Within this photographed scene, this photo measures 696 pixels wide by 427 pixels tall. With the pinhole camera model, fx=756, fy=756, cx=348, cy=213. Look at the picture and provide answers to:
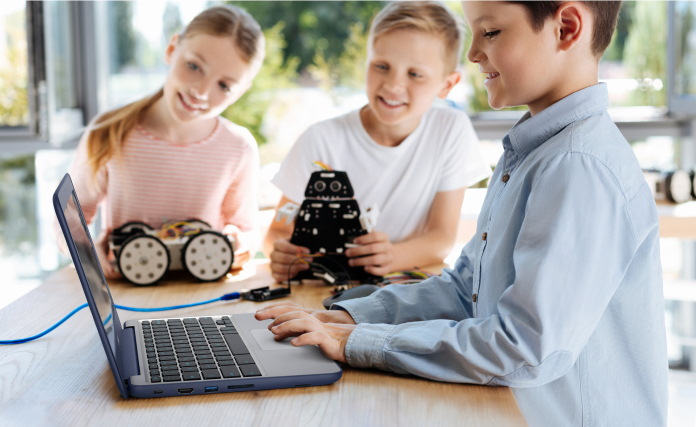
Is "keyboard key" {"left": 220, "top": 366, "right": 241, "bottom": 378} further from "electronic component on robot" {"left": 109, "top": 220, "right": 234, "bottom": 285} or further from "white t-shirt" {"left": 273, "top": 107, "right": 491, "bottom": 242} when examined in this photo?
"white t-shirt" {"left": 273, "top": 107, "right": 491, "bottom": 242}

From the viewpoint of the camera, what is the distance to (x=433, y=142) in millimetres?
1893

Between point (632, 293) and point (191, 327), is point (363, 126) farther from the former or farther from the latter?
point (632, 293)

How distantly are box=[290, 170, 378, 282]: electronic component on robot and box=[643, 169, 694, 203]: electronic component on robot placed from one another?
1434 mm

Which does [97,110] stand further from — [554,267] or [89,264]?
[554,267]

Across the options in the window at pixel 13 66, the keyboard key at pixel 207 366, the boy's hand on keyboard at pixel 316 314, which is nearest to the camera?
the keyboard key at pixel 207 366

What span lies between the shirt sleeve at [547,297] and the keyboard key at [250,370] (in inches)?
5.7

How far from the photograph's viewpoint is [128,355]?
98 centimetres

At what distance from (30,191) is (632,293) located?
3015 mm

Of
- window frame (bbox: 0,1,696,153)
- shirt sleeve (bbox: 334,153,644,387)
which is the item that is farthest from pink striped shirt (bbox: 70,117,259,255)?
window frame (bbox: 0,1,696,153)

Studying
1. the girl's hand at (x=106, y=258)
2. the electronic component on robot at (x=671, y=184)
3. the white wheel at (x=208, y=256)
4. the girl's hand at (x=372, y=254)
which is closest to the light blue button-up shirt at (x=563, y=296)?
the girl's hand at (x=372, y=254)

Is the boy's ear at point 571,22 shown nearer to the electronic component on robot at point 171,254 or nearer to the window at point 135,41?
the electronic component on robot at point 171,254

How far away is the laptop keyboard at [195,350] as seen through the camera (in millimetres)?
907

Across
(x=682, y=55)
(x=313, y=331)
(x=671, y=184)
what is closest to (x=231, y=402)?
(x=313, y=331)

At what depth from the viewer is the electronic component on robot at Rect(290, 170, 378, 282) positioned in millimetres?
1488
